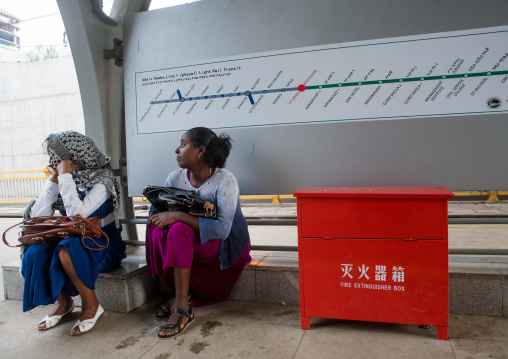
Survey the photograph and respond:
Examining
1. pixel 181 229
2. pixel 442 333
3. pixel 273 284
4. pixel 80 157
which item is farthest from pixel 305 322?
pixel 80 157

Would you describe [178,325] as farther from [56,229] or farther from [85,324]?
[56,229]

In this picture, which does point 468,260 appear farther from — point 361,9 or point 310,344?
point 361,9

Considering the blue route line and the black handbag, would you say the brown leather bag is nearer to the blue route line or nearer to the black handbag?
the black handbag

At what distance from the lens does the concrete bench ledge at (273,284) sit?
2.44 meters

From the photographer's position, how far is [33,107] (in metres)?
17.4

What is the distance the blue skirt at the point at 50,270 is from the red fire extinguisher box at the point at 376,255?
1.44 meters

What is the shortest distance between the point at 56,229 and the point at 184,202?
0.87 meters

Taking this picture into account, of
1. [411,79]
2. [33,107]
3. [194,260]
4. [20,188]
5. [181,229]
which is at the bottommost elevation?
[20,188]

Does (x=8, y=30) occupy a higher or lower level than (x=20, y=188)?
higher

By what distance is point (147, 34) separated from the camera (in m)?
3.38

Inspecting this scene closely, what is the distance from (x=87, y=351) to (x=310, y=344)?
133cm

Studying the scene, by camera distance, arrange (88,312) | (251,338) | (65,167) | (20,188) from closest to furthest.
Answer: (251,338) → (88,312) → (65,167) → (20,188)

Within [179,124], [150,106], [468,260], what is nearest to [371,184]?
[468,260]

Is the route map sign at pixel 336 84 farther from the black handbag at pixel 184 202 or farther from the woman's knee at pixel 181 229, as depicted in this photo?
the woman's knee at pixel 181 229
